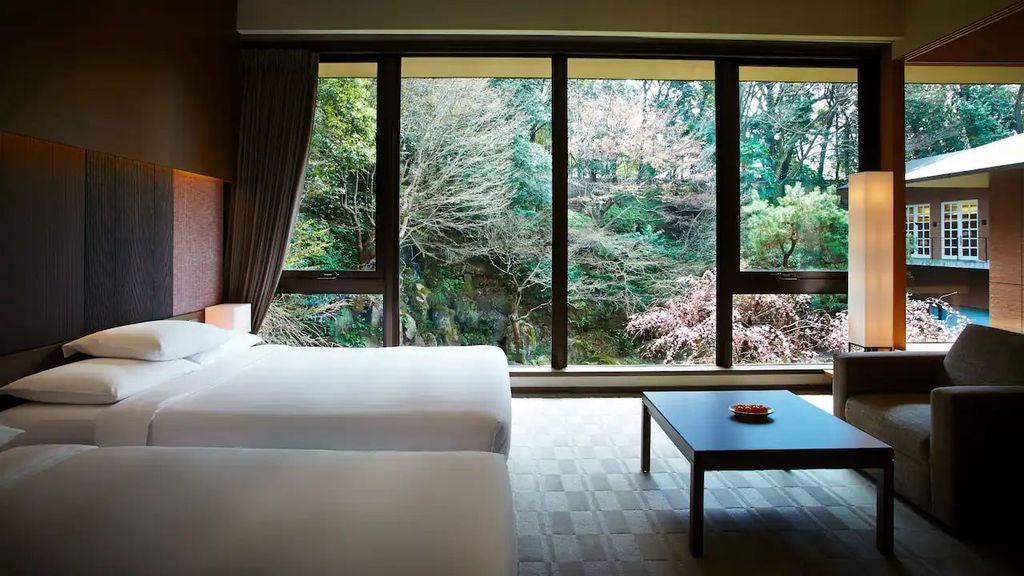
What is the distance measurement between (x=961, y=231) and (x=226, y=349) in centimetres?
541

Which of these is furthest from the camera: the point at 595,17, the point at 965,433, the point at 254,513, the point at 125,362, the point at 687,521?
the point at 595,17

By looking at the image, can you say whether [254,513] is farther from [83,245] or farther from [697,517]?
[83,245]

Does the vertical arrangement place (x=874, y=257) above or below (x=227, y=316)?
above

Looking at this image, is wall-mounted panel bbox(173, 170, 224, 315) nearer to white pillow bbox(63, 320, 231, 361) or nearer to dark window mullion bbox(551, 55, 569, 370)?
white pillow bbox(63, 320, 231, 361)

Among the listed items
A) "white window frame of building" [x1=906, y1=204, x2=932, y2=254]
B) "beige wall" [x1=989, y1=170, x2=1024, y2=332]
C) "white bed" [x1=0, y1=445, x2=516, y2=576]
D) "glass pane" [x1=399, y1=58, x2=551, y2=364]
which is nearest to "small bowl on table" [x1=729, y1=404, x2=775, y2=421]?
"white bed" [x1=0, y1=445, x2=516, y2=576]

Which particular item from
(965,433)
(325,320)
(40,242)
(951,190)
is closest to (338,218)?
(325,320)

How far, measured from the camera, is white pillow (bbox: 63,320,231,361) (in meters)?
2.73

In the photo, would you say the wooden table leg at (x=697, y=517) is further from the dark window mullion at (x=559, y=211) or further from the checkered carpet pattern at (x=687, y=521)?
the dark window mullion at (x=559, y=211)

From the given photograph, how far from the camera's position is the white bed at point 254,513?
125cm

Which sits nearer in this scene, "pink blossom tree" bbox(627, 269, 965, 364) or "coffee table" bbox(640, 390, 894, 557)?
"coffee table" bbox(640, 390, 894, 557)

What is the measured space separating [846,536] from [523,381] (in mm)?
2606

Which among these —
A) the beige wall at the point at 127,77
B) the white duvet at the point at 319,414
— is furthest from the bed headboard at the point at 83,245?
the white duvet at the point at 319,414

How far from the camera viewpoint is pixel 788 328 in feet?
15.6

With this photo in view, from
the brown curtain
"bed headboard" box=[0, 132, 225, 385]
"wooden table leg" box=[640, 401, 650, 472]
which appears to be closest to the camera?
"bed headboard" box=[0, 132, 225, 385]
